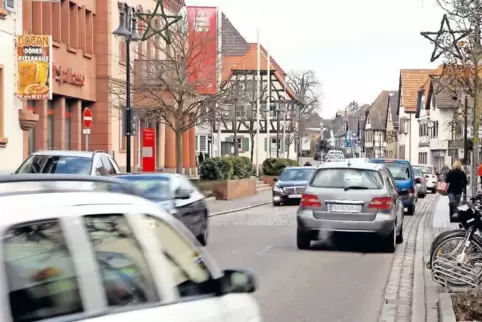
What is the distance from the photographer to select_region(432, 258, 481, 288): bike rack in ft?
33.8

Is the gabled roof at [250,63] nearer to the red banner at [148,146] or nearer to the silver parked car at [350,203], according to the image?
the red banner at [148,146]

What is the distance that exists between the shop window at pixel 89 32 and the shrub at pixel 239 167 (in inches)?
296

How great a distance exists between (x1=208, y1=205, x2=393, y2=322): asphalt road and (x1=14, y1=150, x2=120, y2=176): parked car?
112 inches

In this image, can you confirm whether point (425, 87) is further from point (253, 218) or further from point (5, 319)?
point (5, 319)

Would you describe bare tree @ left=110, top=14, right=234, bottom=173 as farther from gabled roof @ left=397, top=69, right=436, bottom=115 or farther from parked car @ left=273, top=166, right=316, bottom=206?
gabled roof @ left=397, top=69, right=436, bottom=115

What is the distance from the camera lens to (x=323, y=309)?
9.91 metres

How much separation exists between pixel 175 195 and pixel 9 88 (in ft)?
41.8

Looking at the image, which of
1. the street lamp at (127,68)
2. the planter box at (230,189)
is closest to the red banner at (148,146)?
the street lamp at (127,68)

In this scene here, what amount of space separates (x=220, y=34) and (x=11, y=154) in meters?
14.6

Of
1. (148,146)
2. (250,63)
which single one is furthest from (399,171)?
(250,63)

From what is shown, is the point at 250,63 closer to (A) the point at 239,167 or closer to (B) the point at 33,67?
(A) the point at 239,167

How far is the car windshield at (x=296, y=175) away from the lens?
110 ft

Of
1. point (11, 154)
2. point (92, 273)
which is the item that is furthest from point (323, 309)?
point (11, 154)

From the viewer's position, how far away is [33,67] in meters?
25.8
